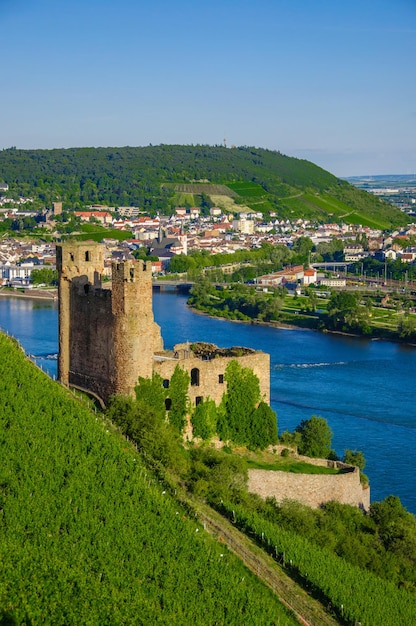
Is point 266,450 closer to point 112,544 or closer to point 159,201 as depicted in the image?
point 112,544

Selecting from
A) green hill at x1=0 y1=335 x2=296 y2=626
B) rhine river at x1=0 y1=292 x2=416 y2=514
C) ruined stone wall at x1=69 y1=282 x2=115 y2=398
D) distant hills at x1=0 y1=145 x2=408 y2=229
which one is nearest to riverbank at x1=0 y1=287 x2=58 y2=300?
rhine river at x1=0 y1=292 x2=416 y2=514

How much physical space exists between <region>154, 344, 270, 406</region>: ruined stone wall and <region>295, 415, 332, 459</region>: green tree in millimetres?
1936

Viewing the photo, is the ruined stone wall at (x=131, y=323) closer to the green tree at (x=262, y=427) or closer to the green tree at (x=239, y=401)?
the green tree at (x=239, y=401)

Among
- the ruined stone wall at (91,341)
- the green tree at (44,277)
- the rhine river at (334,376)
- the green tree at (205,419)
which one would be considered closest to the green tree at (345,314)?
the rhine river at (334,376)

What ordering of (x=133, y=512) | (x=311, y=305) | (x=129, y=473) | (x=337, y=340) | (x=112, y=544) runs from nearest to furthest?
(x=112, y=544) → (x=133, y=512) → (x=129, y=473) → (x=337, y=340) → (x=311, y=305)

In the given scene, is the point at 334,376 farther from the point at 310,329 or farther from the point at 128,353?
the point at 128,353

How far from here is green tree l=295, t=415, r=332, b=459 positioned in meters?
18.8

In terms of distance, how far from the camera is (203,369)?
55.5 feet

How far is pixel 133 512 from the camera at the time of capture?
11742mm

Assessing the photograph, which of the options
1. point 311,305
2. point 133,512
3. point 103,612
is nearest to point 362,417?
point 133,512

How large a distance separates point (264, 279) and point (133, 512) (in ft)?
157

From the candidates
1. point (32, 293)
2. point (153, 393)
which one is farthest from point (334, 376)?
point (32, 293)

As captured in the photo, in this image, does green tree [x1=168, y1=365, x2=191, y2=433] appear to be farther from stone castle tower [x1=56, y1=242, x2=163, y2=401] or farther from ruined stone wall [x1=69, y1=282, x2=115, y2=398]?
ruined stone wall [x1=69, y1=282, x2=115, y2=398]

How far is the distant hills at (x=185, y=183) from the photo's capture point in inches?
4107
